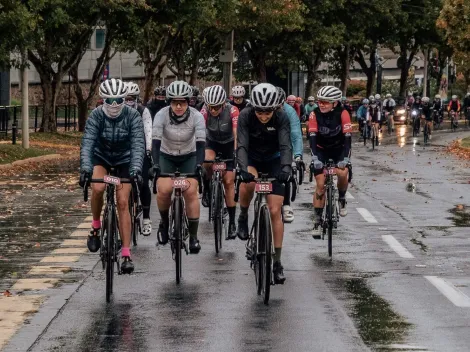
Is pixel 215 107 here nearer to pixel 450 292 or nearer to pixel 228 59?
pixel 450 292

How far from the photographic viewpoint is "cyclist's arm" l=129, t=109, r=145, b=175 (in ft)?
→ 38.5

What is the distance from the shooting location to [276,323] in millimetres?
10102

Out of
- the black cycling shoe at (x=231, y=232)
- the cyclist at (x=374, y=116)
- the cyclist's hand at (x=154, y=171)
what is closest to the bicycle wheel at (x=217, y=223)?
the black cycling shoe at (x=231, y=232)

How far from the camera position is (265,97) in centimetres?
1159

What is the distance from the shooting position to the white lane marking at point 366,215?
19.1 meters

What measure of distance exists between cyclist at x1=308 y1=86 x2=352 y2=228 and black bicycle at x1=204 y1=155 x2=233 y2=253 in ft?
3.59

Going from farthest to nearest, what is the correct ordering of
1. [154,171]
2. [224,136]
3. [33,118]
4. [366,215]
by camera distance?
1. [33,118]
2. [366,215]
3. [224,136]
4. [154,171]

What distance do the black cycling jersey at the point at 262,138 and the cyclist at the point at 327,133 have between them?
127 inches

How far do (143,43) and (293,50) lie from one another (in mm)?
11283

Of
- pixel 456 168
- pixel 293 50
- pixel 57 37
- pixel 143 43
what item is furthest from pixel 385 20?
pixel 456 168

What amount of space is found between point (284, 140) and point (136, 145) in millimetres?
1287

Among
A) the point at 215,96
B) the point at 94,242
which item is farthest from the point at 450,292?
the point at 215,96

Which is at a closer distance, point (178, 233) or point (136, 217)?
point (178, 233)

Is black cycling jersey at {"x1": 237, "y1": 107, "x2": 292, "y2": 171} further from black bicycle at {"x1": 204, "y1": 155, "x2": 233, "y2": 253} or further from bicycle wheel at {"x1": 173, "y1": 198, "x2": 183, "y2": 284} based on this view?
black bicycle at {"x1": 204, "y1": 155, "x2": 233, "y2": 253}
